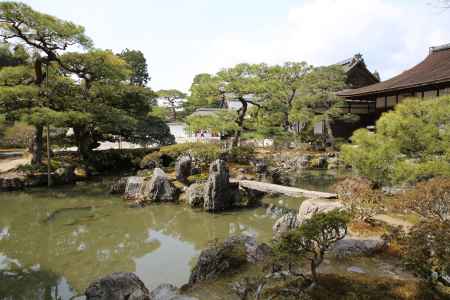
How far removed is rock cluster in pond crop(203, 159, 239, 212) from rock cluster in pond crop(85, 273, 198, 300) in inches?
237

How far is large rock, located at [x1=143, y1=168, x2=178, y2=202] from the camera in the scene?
1191cm

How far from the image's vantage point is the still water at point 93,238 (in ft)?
20.3

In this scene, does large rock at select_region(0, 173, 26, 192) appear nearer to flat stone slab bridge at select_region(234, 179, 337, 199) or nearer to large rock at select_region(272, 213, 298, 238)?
flat stone slab bridge at select_region(234, 179, 337, 199)

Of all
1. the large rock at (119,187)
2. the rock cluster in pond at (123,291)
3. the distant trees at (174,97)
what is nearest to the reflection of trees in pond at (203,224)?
the large rock at (119,187)

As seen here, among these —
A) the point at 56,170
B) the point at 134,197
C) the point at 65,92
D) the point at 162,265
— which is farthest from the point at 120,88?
the point at 162,265

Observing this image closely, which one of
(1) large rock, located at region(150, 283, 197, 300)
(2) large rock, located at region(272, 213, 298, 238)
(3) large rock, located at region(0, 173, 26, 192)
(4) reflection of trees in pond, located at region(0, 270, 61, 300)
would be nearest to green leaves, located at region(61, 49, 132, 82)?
(3) large rock, located at region(0, 173, 26, 192)

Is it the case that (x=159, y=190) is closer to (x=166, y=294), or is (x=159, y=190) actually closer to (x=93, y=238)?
(x=93, y=238)

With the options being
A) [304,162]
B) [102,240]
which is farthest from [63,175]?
[304,162]

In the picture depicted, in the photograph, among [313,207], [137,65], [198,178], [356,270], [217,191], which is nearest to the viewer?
[356,270]

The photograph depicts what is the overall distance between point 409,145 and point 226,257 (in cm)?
496

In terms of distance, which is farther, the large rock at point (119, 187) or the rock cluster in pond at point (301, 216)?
the large rock at point (119, 187)

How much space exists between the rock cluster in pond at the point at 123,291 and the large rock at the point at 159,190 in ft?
23.9

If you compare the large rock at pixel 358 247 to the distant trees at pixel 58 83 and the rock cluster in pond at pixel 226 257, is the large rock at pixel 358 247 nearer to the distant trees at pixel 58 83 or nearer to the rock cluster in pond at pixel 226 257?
the rock cluster in pond at pixel 226 257

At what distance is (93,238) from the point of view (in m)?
8.43
